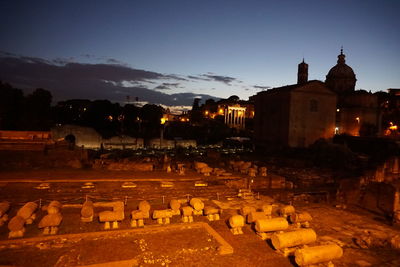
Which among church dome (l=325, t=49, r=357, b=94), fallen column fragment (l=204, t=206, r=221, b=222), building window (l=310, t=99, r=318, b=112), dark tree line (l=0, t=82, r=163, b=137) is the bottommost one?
fallen column fragment (l=204, t=206, r=221, b=222)

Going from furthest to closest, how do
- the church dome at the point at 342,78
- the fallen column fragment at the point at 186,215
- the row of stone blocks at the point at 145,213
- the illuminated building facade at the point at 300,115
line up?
the church dome at the point at 342,78 < the illuminated building facade at the point at 300,115 < the fallen column fragment at the point at 186,215 < the row of stone blocks at the point at 145,213

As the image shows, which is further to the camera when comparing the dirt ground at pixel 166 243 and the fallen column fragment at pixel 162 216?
the fallen column fragment at pixel 162 216

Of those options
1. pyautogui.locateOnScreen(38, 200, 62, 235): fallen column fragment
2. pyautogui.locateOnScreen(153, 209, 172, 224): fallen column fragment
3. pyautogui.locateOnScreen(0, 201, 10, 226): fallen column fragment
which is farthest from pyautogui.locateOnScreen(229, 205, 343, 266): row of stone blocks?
pyautogui.locateOnScreen(0, 201, 10, 226): fallen column fragment

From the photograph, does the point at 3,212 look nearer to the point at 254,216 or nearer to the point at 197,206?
the point at 197,206

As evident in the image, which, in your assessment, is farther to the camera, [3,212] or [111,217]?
[3,212]

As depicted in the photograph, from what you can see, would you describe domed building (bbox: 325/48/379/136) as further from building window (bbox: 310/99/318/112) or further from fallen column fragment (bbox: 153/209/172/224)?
fallen column fragment (bbox: 153/209/172/224)

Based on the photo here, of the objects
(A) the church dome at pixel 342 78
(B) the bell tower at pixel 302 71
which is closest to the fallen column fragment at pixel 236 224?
(B) the bell tower at pixel 302 71

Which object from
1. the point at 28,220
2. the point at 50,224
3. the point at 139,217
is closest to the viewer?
the point at 50,224

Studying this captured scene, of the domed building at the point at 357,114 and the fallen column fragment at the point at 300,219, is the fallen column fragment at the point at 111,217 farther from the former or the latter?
the domed building at the point at 357,114

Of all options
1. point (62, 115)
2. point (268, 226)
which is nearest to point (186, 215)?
point (268, 226)

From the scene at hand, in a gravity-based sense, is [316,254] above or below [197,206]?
below

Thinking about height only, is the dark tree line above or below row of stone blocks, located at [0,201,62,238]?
above

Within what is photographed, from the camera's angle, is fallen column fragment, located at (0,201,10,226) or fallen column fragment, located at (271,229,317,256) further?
fallen column fragment, located at (0,201,10,226)

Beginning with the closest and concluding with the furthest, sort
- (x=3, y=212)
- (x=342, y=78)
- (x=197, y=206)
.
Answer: (x=3, y=212) < (x=197, y=206) < (x=342, y=78)
